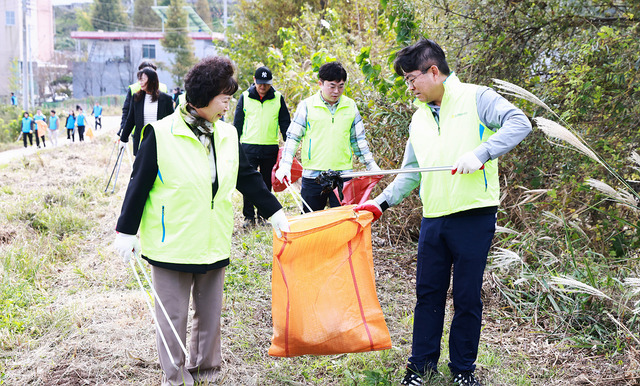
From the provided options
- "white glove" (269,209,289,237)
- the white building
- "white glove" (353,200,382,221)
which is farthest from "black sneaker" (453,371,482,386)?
the white building

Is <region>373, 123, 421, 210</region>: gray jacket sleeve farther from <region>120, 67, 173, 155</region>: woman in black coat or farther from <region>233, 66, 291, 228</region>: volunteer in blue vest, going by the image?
<region>120, 67, 173, 155</region>: woman in black coat

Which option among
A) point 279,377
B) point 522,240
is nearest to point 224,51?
point 522,240

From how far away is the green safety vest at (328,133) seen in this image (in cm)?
521

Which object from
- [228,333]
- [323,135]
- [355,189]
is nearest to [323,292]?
[228,333]

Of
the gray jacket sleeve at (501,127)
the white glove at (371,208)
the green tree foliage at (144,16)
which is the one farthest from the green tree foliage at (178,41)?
the gray jacket sleeve at (501,127)

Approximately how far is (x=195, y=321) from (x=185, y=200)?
766 mm

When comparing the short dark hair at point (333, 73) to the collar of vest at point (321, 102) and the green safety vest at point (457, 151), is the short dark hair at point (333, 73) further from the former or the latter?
the green safety vest at point (457, 151)

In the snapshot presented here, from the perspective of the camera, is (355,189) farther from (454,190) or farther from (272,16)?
(272,16)

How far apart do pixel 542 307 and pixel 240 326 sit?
2.27m

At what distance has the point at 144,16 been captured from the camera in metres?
83.9

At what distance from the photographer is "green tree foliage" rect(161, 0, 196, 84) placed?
56812mm

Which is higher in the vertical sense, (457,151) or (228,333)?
(457,151)

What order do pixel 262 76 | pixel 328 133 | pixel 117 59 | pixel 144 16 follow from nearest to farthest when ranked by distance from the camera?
pixel 328 133 < pixel 262 76 < pixel 117 59 < pixel 144 16

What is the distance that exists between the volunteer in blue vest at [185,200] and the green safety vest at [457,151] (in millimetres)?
888
